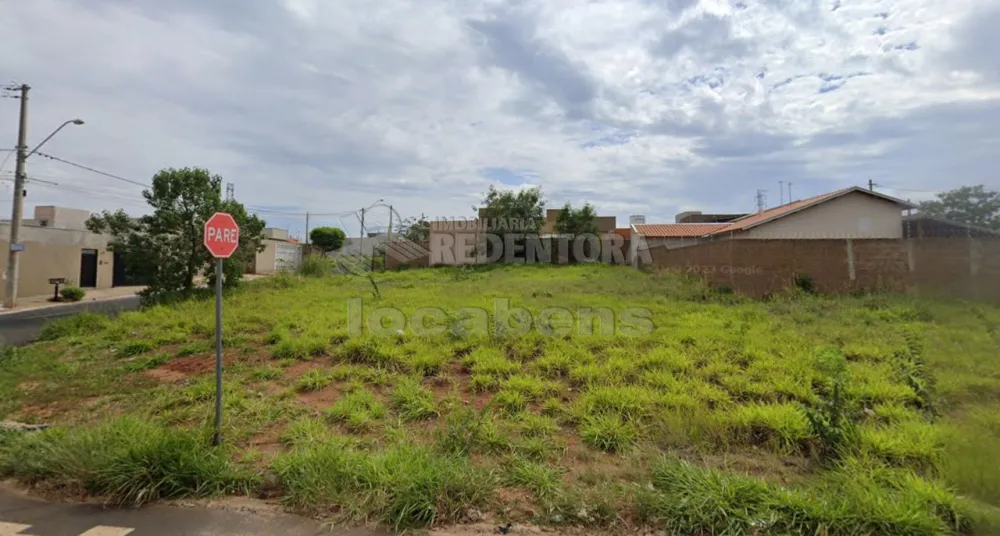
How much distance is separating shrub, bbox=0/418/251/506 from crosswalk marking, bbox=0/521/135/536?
25 cm

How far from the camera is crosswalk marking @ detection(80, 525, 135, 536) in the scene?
2.46 meters

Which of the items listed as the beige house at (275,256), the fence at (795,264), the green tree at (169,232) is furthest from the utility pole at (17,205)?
the fence at (795,264)

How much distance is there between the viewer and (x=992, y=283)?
1.23 meters

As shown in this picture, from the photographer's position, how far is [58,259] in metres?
16.9

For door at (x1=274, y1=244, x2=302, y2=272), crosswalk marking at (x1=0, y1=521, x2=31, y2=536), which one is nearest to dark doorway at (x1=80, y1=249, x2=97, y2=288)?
door at (x1=274, y1=244, x2=302, y2=272)

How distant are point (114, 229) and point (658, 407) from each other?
12.2m

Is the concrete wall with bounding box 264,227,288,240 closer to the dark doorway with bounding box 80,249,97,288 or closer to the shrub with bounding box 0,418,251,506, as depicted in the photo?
the dark doorway with bounding box 80,249,97,288

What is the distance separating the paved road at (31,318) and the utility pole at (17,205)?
1.16 metres

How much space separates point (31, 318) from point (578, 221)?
2003 cm

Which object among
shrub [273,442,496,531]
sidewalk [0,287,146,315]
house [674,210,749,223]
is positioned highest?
house [674,210,749,223]

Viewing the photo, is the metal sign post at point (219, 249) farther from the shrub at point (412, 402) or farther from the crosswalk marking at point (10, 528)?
the shrub at point (412, 402)

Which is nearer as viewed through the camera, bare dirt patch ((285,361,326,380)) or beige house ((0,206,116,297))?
bare dirt patch ((285,361,326,380))

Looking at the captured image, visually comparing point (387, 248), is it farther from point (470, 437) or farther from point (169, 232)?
point (470, 437)

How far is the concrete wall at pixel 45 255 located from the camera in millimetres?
15664
